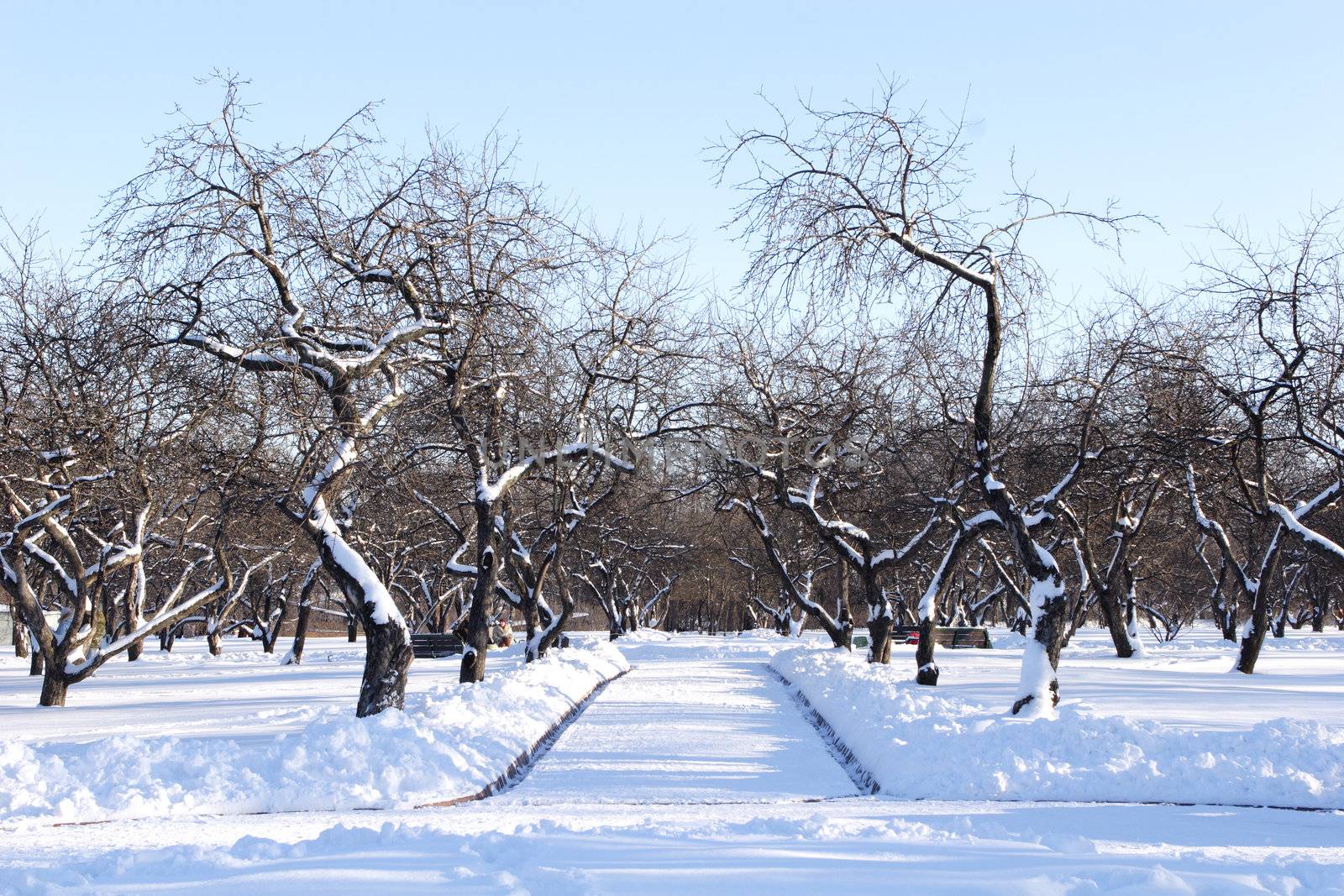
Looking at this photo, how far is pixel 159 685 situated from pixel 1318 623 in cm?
5458

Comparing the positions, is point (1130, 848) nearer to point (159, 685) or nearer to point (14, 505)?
point (14, 505)

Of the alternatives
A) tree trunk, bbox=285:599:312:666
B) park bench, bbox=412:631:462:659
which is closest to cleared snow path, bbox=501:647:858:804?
park bench, bbox=412:631:462:659

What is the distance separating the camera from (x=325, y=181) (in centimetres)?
1348

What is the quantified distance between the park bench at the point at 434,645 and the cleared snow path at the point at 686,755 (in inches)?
558

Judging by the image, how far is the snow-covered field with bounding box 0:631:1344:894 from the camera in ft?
19.6

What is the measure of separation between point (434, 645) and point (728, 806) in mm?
26385

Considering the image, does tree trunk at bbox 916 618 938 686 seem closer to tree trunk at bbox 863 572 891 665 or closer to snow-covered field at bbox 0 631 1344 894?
tree trunk at bbox 863 572 891 665

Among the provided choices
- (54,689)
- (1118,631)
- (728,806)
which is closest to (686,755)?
(728,806)

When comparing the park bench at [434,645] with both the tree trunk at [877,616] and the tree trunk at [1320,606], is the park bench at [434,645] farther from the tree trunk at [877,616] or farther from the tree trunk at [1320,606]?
the tree trunk at [1320,606]

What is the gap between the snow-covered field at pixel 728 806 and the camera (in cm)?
597

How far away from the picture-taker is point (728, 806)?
9273 mm

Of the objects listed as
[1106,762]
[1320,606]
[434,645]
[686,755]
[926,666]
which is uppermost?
[1320,606]

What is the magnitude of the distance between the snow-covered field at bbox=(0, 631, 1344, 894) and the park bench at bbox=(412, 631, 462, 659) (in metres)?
15.1

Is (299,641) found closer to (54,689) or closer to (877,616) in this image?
(54,689)
